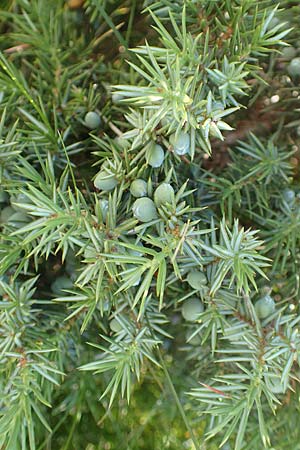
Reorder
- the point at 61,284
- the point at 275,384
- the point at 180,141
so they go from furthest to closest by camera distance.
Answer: the point at 61,284
the point at 275,384
the point at 180,141

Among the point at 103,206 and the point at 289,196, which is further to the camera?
the point at 289,196

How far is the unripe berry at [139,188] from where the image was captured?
23.0 inches

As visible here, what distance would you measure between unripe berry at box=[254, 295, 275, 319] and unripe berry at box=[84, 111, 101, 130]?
348mm

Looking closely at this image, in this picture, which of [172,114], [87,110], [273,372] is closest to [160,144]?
[172,114]

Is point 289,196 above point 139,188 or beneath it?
beneath

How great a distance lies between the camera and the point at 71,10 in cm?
86

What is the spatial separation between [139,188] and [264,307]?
244 mm

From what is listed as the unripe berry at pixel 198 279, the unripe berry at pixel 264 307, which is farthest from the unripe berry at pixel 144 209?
the unripe berry at pixel 264 307

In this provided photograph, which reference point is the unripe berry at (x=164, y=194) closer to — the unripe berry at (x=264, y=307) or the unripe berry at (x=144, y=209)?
the unripe berry at (x=144, y=209)

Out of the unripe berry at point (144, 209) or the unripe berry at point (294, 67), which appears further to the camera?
the unripe berry at point (294, 67)

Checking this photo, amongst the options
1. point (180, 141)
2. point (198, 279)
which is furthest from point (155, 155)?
point (198, 279)

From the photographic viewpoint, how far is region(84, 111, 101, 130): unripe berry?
740 mm

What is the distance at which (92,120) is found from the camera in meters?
0.74

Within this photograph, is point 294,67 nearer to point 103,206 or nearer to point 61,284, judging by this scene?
point 103,206
